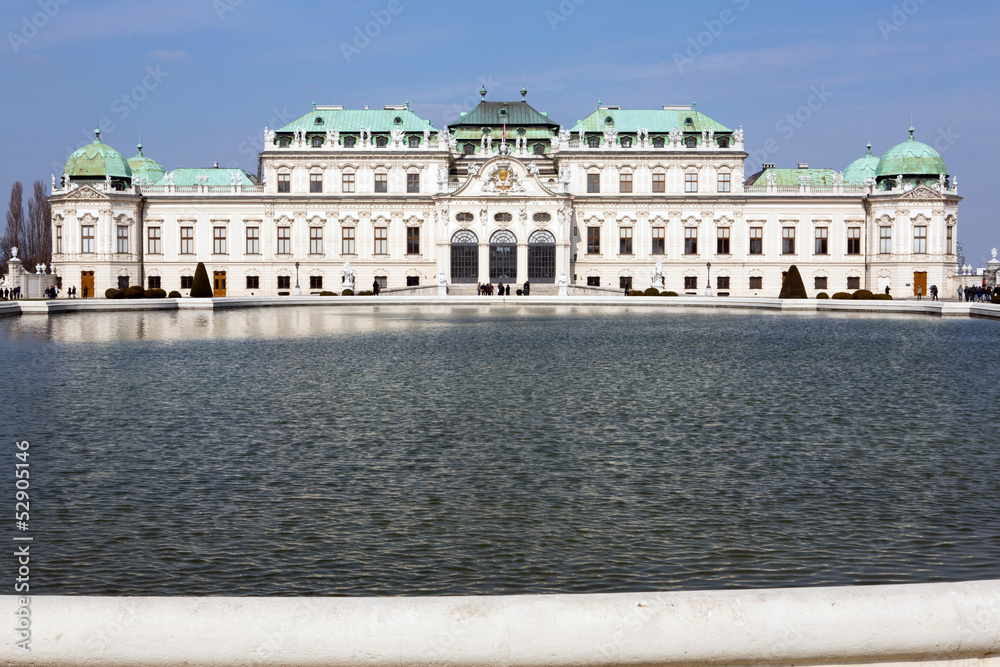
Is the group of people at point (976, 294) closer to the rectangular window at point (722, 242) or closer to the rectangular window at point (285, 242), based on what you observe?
the rectangular window at point (722, 242)

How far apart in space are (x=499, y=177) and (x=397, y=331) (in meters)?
45.7

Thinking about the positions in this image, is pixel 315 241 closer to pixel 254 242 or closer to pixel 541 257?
pixel 254 242

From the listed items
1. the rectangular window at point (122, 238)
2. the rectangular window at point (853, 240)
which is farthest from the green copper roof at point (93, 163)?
the rectangular window at point (853, 240)

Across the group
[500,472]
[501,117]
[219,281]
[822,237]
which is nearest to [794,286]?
[822,237]

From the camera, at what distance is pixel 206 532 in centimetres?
997

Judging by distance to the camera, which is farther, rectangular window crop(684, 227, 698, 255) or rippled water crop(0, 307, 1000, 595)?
rectangular window crop(684, 227, 698, 255)

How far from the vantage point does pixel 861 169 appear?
92.4m

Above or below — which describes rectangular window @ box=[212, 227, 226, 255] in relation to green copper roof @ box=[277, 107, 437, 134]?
below

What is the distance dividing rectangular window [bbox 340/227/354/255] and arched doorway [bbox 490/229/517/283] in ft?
41.9

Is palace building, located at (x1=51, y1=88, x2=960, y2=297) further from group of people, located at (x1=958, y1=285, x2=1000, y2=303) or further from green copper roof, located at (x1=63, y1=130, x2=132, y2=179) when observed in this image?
group of people, located at (x1=958, y1=285, x2=1000, y2=303)

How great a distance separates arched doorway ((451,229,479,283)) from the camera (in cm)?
8419

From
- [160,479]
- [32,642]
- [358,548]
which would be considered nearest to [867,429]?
[358,548]

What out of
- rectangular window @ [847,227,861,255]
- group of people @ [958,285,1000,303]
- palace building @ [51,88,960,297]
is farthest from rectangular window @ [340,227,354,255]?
group of people @ [958,285,1000,303]

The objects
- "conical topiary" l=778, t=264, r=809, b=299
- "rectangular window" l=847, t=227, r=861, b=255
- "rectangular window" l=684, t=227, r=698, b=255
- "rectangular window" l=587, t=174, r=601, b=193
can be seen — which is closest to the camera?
"conical topiary" l=778, t=264, r=809, b=299
